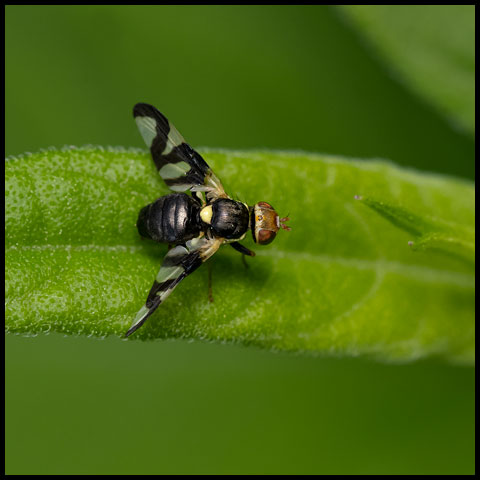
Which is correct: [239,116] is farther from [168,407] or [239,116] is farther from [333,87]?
[168,407]

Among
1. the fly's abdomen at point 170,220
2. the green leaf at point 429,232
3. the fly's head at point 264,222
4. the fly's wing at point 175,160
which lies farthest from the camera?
the fly's wing at point 175,160

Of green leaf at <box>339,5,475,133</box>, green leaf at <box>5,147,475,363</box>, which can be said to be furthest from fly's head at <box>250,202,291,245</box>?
green leaf at <box>339,5,475,133</box>

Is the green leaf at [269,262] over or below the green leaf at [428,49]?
below

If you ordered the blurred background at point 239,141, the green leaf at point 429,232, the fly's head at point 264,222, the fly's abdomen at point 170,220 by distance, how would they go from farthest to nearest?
the blurred background at point 239,141 → the fly's head at point 264,222 → the fly's abdomen at point 170,220 → the green leaf at point 429,232

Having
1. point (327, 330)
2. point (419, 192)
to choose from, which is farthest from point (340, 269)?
point (419, 192)

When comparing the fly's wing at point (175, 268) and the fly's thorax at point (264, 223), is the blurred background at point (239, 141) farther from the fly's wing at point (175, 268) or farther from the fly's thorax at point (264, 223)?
the fly's wing at point (175, 268)

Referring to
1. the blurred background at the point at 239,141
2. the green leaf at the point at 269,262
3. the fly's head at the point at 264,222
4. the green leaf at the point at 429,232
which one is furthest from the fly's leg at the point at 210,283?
the blurred background at the point at 239,141

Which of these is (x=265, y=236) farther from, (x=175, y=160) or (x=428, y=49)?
(x=428, y=49)
